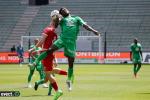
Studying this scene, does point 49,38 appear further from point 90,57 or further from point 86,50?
point 86,50

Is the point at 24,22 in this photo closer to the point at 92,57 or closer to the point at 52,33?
the point at 92,57

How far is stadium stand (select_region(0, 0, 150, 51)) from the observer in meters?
69.8

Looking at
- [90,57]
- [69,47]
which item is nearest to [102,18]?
[90,57]

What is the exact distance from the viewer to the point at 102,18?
7312cm

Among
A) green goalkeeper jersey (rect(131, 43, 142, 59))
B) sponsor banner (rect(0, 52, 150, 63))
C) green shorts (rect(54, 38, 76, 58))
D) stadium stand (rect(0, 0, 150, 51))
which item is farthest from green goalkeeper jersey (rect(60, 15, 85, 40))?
stadium stand (rect(0, 0, 150, 51))

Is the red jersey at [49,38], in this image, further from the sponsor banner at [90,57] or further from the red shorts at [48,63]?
the sponsor banner at [90,57]

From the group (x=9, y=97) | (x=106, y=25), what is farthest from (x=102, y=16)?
(x=9, y=97)

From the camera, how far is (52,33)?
18234mm

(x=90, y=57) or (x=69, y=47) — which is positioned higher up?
(x=69, y=47)

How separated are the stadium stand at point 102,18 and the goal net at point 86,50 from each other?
66.8 inches

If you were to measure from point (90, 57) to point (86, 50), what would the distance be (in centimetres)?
121

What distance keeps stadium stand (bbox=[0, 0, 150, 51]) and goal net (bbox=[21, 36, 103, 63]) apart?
1.70 metres

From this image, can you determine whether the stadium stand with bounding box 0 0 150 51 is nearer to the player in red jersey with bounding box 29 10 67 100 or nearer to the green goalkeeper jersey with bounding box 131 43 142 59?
the green goalkeeper jersey with bounding box 131 43 142 59

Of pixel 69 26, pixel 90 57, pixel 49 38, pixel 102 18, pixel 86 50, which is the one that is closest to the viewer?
pixel 49 38
